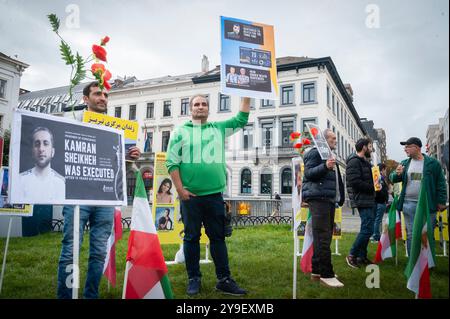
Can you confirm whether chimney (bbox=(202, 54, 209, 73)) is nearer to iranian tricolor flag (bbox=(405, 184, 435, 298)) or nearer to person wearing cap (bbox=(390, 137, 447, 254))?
person wearing cap (bbox=(390, 137, 447, 254))

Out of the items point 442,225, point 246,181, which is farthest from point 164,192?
point 246,181

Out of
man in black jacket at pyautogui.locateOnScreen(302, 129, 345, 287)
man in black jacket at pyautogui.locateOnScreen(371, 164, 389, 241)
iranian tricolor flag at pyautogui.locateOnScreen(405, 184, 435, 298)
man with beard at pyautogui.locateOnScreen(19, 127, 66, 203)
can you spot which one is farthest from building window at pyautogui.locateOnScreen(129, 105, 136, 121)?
iranian tricolor flag at pyautogui.locateOnScreen(405, 184, 435, 298)

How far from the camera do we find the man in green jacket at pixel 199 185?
3.04 metres

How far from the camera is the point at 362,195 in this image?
4.59m

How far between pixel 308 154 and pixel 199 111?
1.38 m

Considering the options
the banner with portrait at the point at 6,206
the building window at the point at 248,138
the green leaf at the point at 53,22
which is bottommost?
the banner with portrait at the point at 6,206

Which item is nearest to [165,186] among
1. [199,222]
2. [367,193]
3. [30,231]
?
[199,222]

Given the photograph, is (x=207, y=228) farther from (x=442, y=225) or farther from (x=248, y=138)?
(x=248, y=138)

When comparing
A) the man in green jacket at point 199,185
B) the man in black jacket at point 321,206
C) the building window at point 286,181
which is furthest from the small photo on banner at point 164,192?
the building window at point 286,181

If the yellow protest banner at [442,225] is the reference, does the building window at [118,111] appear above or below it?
above

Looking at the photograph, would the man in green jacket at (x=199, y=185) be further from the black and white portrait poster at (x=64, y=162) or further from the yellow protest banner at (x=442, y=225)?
the yellow protest banner at (x=442, y=225)

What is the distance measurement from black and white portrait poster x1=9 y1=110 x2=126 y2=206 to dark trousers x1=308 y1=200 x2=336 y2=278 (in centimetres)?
209

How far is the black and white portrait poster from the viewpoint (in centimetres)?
193

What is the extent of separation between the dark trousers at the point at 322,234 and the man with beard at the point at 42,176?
252 centimetres
